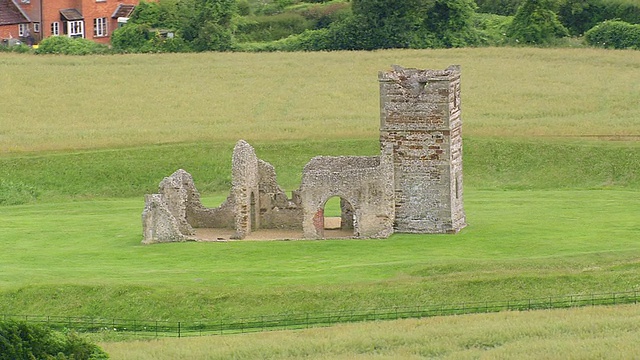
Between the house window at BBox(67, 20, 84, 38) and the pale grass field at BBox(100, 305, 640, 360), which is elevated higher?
the house window at BBox(67, 20, 84, 38)

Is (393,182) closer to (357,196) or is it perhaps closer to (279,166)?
(357,196)

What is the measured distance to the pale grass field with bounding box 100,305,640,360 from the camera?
49562mm

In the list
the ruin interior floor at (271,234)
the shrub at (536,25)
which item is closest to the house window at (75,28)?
the shrub at (536,25)

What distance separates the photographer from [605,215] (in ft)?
226

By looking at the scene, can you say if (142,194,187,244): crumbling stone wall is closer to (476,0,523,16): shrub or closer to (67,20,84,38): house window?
(67,20,84,38): house window

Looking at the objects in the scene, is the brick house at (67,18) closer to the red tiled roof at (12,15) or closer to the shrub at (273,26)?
the red tiled roof at (12,15)

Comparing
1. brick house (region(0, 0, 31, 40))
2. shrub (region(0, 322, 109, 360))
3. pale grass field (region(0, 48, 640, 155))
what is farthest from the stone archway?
brick house (region(0, 0, 31, 40))

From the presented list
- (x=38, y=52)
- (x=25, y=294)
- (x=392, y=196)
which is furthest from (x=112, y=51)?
(x=25, y=294)

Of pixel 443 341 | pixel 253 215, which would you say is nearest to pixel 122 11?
pixel 253 215

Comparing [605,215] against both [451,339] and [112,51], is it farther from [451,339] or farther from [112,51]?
[112,51]

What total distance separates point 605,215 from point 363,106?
1161 inches

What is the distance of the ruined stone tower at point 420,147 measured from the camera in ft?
219

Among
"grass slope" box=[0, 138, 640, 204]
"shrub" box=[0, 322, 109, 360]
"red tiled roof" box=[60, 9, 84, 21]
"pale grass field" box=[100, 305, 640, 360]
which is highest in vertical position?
"red tiled roof" box=[60, 9, 84, 21]

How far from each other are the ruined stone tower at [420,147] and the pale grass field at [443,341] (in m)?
13.2
